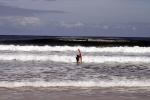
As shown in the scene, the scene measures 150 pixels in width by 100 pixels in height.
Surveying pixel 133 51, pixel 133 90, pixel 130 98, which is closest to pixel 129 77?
pixel 133 90

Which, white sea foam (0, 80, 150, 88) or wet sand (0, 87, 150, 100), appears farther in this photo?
white sea foam (0, 80, 150, 88)

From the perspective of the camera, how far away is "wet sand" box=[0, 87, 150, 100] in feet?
32.5

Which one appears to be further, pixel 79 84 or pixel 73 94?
pixel 79 84

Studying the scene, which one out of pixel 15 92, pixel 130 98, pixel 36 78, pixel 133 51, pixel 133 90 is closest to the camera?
pixel 130 98

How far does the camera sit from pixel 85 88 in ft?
39.2

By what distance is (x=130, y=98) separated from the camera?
9.92 meters

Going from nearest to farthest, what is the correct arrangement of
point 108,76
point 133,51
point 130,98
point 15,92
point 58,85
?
point 130,98 → point 15,92 → point 58,85 → point 108,76 → point 133,51

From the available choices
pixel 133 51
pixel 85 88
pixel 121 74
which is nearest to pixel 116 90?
pixel 85 88

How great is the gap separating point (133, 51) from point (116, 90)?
24.2 metres

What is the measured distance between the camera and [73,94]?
34.6 ft

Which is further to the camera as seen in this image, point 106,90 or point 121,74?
point 121,74

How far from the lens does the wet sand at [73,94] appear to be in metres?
9.90

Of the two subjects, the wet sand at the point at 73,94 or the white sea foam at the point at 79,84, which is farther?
the white sea foam at the point at 79,84

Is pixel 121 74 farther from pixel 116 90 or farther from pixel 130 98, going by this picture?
pixel 130 98
